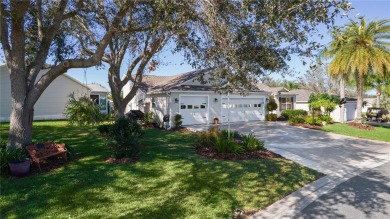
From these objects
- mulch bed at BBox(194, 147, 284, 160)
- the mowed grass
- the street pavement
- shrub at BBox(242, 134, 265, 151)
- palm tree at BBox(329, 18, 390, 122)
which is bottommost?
the street pavement

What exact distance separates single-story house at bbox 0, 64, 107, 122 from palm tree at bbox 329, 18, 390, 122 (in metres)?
22.3

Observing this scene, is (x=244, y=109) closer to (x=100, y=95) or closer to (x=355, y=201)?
(x=100, y=95)

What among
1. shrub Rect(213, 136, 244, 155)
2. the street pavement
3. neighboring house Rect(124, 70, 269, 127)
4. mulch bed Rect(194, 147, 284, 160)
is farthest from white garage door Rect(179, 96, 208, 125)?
the street pavement

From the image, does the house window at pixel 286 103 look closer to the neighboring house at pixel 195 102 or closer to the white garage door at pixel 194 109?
the neighboring house at pixel 195 102

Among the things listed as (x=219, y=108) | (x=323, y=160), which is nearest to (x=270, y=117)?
(x=219, y=108)

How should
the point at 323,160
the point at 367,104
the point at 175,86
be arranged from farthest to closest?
the point at 367,104 < the point at 175,86 < the point at 323,160

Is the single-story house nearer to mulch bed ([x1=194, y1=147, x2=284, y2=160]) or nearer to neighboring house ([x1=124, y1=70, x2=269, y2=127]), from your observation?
neighboring house ([x1=124, y1=70, x2=269, y2=127])

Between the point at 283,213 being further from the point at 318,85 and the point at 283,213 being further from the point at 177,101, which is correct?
the point at 318,85

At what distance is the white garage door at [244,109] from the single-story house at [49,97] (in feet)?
40.7

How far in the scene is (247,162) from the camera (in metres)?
8.91

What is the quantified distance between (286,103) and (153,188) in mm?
27934

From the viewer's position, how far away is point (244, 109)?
24344 millimetres

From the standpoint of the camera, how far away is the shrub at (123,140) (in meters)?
8.65

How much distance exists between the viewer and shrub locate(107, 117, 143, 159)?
865 centimetres
